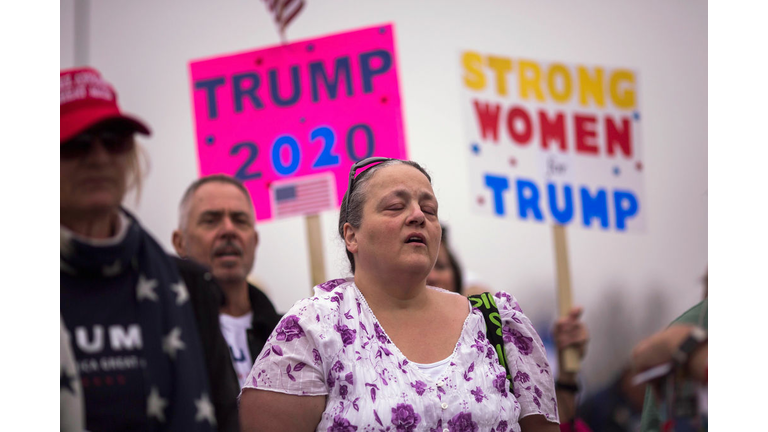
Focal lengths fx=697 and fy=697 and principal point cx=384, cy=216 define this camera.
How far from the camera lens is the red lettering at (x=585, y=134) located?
12.9 ft

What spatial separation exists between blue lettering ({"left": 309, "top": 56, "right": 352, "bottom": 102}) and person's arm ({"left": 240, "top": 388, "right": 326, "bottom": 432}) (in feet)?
7.15

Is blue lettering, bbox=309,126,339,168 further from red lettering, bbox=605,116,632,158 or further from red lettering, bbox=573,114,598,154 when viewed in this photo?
red lettering, bbox=605,116,632,158

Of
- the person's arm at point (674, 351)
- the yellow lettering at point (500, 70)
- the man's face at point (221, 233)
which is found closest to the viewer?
the person's arm at point (674, 351)

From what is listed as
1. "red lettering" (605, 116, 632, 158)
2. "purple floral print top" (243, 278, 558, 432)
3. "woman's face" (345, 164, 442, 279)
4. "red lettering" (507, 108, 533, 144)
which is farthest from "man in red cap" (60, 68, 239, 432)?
"red lettering" (605, 116, 632, 158)

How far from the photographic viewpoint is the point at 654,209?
3938 millimetres

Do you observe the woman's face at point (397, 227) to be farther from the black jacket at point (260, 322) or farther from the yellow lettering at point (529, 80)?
the yellow lettering at point (529, 80)

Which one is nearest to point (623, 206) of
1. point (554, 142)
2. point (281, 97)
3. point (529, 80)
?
point (554, 142)

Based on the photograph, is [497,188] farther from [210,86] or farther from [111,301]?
[111,301]

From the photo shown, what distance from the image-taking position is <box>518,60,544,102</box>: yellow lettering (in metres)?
3.96

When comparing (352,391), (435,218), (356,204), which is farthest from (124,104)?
(352,391)

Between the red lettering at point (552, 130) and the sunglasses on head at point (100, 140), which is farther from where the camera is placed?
the red lettering at point (552, 130)

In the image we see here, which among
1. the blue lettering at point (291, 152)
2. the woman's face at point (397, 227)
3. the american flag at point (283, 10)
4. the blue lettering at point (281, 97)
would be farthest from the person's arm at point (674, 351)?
the american flag at point (283, 10)

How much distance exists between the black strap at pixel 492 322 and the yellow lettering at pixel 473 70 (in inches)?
78.6

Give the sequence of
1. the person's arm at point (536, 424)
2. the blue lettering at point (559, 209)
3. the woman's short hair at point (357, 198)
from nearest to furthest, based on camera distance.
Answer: the person's arm at point (536, 424) → the woman's short hair at point (357, 198) → the blue lettering at point (559, 209)
